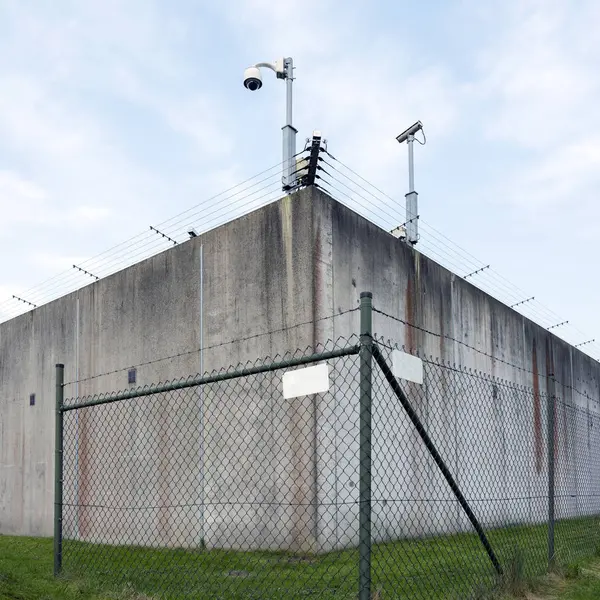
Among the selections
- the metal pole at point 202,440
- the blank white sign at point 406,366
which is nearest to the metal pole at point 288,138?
the metal pole at point 202,440

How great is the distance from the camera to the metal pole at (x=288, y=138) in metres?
10.1

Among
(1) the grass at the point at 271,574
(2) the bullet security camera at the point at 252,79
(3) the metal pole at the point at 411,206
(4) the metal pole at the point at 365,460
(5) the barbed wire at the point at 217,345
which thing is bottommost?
(1) the grass at the point at 271,574

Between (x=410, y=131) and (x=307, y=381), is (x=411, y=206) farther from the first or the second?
(x=307, y=381)

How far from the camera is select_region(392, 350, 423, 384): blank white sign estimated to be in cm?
379

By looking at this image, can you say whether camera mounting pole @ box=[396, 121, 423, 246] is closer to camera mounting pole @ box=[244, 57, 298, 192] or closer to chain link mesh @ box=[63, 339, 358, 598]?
camera mounting pole @ box=[244, 57, 298, 192]

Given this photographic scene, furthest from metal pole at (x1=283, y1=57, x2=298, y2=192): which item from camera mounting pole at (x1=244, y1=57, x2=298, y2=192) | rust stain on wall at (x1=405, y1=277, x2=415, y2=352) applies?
rust stain on wall at (x1=405, y1=277, x2=415, y2=352)

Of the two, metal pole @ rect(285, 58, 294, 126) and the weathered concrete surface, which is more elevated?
metal pole @ rect(285, 58, 294, 126)

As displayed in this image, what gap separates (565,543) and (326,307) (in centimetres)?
392

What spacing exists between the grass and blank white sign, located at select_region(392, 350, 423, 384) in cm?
173

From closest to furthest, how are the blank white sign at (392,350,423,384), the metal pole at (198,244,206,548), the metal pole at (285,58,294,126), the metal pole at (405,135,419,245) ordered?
the blank white sign at (392,350,423,384), the metal pole at (198,244,206,548), the metal pole at (285,58,294,126), the metal pole at (405,135,419,245)

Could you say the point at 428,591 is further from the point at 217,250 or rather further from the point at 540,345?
the point at 540,345

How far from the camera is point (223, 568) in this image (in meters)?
7.25

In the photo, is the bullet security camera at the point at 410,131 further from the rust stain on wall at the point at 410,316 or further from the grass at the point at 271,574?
the grass at the point at 271,574

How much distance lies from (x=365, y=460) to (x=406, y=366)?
0.55 m
